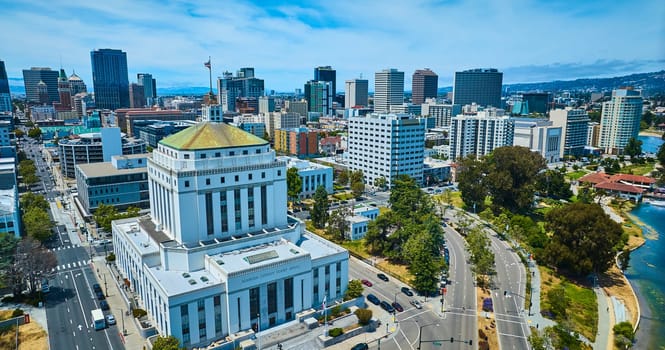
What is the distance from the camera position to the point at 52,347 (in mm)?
53188

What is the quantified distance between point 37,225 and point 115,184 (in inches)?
957

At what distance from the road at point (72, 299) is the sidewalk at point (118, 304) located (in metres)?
0.81

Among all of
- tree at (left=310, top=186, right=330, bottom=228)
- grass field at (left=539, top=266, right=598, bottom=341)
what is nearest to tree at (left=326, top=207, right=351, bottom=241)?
tree at (left=310, top=186, right=330, bottom=228)

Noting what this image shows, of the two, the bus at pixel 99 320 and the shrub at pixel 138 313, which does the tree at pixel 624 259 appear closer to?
the shrub at pixel 138 313

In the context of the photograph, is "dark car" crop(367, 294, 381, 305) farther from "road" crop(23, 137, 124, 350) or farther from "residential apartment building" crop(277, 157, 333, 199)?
"residential apartment building" crop(277, 157, 333, 199)

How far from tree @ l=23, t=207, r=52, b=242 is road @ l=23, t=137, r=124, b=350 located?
3.35m

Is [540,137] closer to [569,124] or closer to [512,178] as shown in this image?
[569,124]

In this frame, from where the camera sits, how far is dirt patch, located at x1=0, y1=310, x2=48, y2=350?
174 ft

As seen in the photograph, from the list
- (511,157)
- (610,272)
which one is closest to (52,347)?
(610,272)

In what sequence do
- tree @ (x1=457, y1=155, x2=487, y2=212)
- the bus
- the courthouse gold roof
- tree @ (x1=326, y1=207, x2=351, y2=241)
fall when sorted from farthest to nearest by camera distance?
tree @ (x1=457, y1=155, x2=487, y2=212) → tree @ (x1=326, y1=207, x2=351, y2=241) → the courthouse gold roof → the bus

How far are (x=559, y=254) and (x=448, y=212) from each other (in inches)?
1607

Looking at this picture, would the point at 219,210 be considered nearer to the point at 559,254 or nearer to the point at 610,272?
the point at 559,254

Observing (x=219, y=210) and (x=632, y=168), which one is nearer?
(x=219, y=210)

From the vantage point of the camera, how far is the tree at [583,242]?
2916 inches
